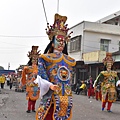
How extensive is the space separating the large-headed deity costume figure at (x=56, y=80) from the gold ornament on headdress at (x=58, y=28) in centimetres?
2

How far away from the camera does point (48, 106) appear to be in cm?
514

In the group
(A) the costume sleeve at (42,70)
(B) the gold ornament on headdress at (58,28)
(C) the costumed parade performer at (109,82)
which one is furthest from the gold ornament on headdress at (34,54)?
(A) the costume sleeve at (42,70)

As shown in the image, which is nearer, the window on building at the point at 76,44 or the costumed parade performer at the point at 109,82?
the costumed parade performer at the point at 109,82

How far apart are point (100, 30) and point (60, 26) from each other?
77.6 ft

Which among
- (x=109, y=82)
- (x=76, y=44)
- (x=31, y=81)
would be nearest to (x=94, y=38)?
(x=76, y=44)

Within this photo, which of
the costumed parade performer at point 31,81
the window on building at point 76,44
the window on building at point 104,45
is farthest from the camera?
the window on building at point 76,44

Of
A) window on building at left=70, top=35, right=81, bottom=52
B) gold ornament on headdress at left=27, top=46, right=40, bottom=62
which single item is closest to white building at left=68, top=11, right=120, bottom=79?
window on building at left=70, top=35, right=81, bottom=52

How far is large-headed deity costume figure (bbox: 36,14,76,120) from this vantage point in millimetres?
5090

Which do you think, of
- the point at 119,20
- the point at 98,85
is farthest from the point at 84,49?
the point at 98,85

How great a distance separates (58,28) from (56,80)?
105 centimetres

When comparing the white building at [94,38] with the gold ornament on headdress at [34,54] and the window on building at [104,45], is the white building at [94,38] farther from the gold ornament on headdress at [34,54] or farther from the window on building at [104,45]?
the gold ornament on headdress at [34,54]

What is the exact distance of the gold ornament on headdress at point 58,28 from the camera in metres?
5.62

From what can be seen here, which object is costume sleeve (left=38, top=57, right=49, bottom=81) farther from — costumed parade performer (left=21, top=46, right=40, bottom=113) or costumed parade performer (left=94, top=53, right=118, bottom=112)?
costumed parade performer (left=94, top=53, right=118, bottom=112)

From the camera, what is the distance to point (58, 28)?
5.64m
